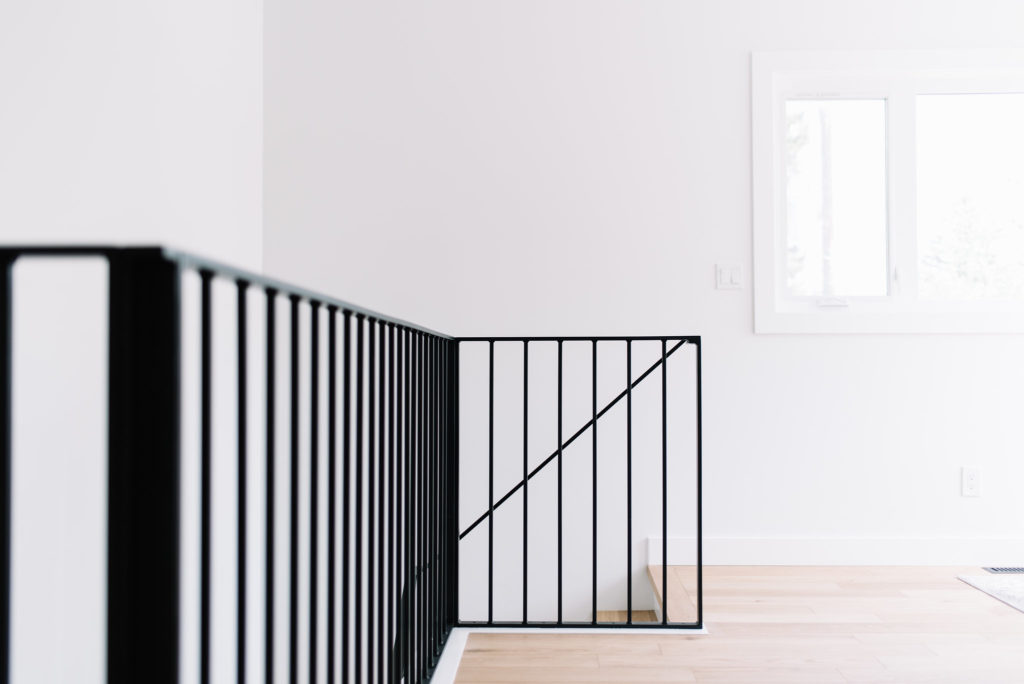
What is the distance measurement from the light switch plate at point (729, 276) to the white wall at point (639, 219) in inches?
1.3

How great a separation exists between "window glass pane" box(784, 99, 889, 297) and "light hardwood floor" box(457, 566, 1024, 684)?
4.47 ft

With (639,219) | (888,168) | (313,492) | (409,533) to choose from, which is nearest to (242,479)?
(313,492)

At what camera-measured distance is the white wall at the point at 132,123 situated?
6.14 ft

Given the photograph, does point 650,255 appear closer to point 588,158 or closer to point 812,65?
point 588,158

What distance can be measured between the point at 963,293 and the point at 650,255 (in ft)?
4.42

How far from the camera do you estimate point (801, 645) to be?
84.8 inches

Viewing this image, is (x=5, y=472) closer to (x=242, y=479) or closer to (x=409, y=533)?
(x=242, y=479)

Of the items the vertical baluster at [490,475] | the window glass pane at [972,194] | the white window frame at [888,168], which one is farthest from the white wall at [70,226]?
the window glass pane at [972,194]

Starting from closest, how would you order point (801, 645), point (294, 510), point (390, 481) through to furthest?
point (294, 510)
point (390, 481)
point (801, 645)

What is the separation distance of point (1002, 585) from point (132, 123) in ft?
10.8

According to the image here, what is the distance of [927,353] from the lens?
3107mm

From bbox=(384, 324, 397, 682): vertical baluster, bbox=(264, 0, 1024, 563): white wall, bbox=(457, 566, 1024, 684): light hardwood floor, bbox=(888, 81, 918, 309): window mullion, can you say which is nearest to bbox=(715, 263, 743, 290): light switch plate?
bbox=(264, 0, 1024, 563): white wall

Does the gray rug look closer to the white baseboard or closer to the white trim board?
the white baseboard

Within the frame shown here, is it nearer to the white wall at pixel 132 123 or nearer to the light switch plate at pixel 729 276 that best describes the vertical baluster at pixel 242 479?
the white wall at pixel 132 123
